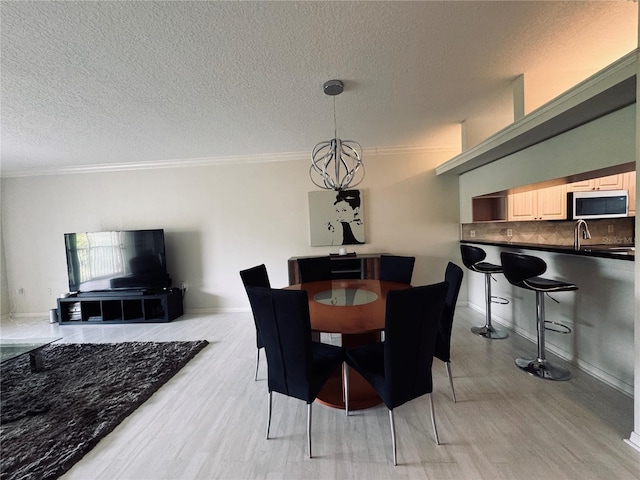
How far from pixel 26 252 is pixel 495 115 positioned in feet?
23.9

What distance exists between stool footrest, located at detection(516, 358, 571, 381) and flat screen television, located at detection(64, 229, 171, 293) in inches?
179

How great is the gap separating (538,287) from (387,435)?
163 cm

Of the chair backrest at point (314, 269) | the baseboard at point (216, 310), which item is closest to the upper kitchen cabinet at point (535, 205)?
the chair backrest at point (314, 269)

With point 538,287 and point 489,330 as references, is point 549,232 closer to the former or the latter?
point 489,330

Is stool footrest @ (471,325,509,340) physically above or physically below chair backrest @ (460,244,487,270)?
below

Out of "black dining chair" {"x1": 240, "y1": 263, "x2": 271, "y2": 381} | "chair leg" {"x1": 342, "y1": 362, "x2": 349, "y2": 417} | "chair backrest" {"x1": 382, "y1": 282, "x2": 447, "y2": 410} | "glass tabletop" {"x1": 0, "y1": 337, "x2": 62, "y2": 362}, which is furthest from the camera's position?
"glass tabletop" {"x1": 0, "y1": 337, "x2": 62, "y2": 362}

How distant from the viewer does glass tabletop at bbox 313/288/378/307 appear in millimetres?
1973

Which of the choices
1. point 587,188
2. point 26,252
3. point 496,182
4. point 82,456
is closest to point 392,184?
point 496,182

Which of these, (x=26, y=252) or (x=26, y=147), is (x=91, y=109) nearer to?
(x=26, y=147)

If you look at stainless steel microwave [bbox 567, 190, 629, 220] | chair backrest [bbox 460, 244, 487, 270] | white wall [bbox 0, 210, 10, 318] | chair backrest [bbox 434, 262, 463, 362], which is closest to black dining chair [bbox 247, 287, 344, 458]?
chair backrest [bbox 434, 262, 463, 362]

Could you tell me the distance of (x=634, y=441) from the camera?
1.43m

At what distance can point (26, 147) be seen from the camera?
10.8ft

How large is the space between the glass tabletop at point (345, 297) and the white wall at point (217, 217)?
1839 millimetres

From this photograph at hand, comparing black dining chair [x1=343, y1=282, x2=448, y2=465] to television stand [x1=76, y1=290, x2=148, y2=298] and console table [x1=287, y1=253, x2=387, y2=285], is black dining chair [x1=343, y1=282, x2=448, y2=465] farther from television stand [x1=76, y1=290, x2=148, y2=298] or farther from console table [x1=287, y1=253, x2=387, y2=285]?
television stand [x1=76, y1=290, x2=148, y2=298]
